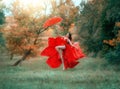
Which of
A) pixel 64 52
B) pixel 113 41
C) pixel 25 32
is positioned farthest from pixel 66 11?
pixel 64 52

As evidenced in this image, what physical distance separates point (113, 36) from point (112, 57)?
0.73 metres

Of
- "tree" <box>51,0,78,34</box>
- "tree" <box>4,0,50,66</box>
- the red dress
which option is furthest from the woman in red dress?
"tree" <box>4,0,50,66</box>

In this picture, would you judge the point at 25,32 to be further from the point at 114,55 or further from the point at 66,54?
the point at 66,54

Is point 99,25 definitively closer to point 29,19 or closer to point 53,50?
point 29,19

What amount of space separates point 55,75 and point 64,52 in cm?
497

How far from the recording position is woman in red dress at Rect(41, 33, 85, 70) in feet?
32.8

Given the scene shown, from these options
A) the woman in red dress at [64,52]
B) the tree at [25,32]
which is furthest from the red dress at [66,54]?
the tree at [25,32]

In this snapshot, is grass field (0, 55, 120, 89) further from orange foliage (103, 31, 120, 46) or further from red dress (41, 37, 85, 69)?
red dress (41, 37, 85, 69)

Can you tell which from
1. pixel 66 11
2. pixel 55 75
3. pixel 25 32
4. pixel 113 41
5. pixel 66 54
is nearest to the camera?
pixel 66 54

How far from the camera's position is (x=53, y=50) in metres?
10.6

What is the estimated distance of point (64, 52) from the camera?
33.5 feet

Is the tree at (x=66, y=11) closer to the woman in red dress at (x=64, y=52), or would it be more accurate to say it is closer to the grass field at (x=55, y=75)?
the grass field at (x=55, y=75)

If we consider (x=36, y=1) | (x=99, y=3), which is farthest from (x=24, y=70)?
(x=99, y=3)

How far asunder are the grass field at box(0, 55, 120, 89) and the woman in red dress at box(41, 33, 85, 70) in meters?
3.42
